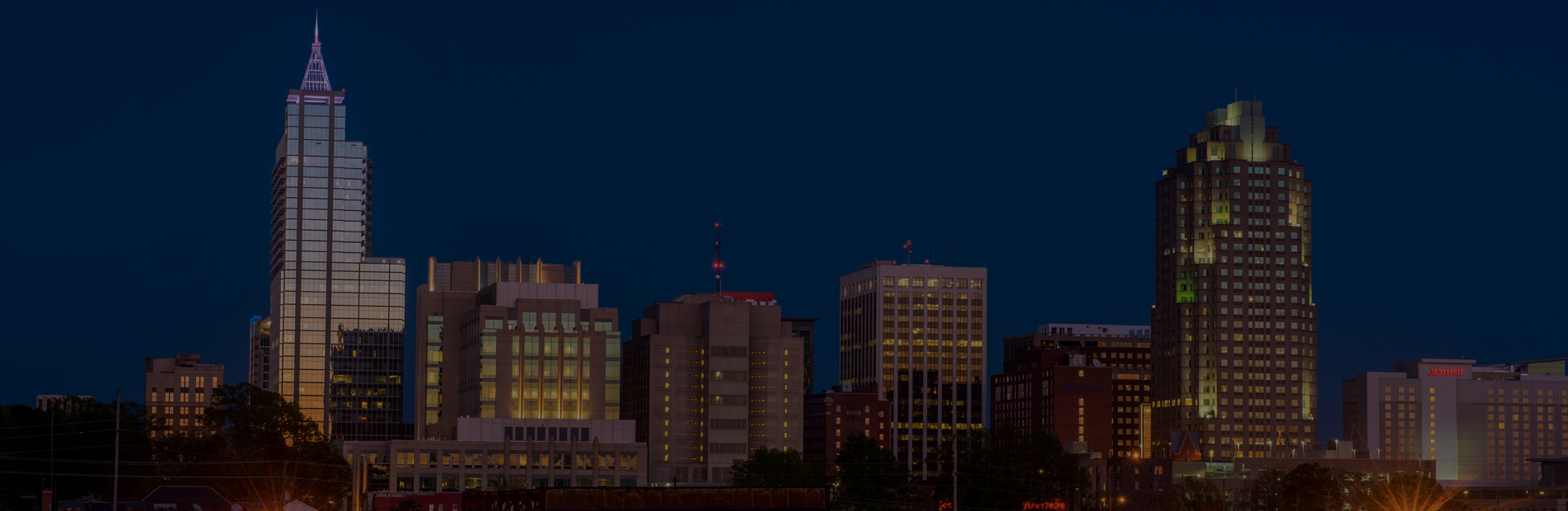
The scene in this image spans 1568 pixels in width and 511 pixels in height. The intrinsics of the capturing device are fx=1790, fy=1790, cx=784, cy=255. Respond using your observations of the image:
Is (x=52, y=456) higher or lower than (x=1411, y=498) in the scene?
higher

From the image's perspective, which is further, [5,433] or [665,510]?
[5,433]

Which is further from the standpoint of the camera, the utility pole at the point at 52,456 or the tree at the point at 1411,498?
the tree at the point at 1411,498

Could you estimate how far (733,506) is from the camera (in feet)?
360

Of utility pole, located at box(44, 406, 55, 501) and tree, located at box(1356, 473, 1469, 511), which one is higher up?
utility pole, located at box(44, 406, 55, 501)

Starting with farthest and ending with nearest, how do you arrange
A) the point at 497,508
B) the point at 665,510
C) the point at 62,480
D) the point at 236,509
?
the point at 62,480
the point at 236,509
the point at 497,508
the point at 665,510

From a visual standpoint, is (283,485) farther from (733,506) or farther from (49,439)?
(733,506)

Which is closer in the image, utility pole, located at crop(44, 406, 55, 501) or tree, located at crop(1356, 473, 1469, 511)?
utility pole, located at crop(44, 406, 55, 501)

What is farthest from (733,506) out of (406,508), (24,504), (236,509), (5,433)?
(5,433)

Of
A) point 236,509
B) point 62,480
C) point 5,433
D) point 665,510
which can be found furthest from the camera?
point 62,480

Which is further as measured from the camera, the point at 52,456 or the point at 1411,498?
the point at 1411,498

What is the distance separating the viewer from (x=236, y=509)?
163000 millimetres

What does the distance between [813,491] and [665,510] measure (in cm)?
1105

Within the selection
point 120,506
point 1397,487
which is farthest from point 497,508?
point 1397,487

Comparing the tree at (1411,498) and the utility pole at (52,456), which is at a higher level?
the utility pole at (52,456)
